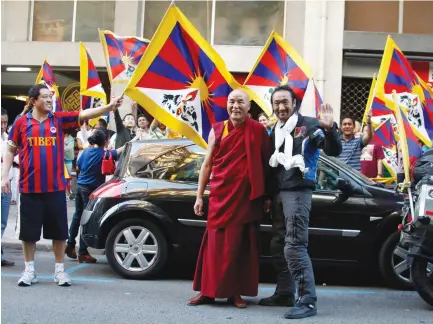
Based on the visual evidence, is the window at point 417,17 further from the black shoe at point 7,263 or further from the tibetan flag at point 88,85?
the black shoe at point 7,263

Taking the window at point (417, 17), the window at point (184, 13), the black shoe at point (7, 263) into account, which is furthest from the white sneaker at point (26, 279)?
the window at point (417, 17)

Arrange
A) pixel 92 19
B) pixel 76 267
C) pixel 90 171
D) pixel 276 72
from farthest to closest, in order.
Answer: pixel 92 19 → pixel 276 72 → pixel 90 171 → pixel 76 267

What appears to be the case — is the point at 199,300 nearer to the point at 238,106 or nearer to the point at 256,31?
the point at 238,106

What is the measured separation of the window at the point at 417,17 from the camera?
15.1 m

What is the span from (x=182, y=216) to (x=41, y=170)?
153 cm

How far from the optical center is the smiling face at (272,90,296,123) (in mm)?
5422

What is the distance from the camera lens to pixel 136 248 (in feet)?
22.3

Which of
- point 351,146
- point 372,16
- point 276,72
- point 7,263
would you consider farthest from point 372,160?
point 372,16

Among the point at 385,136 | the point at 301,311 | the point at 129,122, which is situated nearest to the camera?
the point at 301,311

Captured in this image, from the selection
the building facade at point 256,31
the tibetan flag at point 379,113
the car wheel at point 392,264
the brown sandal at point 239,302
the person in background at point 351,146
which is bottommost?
the brown sandal at point 239,302

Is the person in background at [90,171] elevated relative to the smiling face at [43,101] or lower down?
lower down

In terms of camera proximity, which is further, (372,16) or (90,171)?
(372,16)

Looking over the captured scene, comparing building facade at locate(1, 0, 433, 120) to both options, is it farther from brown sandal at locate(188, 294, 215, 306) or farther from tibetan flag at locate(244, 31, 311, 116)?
brown sandal at locate(188, 294, 215, 306)

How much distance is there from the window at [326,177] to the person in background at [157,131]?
3582 mm
